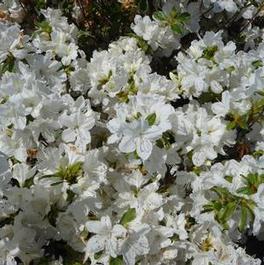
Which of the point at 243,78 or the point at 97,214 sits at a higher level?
the point at 243,78

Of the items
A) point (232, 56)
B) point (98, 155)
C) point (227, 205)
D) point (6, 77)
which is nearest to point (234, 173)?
point (227, 205)

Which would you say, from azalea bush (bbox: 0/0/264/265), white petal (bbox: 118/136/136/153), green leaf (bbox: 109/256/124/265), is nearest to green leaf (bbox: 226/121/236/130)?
azalea bush (bbox: 0/0/264/265)

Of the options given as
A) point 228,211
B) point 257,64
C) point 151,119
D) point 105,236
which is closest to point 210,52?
point 257,64

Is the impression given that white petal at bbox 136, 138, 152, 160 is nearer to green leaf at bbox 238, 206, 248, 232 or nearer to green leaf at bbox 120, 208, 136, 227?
green leaf at bbox 120, 208, 136, 227

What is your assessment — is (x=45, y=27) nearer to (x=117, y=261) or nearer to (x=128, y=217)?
(x=128, y=217)

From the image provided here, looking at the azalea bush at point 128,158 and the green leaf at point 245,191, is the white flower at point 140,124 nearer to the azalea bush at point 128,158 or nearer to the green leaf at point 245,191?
the azalea bush at point 128,158

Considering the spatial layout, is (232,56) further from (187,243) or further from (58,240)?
(58,240)

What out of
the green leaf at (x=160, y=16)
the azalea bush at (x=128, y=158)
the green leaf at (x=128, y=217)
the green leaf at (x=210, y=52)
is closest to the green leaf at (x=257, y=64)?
the azalea bush at (x=128, y=158)

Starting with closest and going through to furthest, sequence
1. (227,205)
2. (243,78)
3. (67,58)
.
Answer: (227,205) → (243,78) → (67,58)
